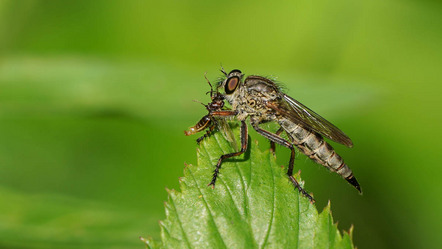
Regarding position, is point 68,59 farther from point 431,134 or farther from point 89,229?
point 431,134

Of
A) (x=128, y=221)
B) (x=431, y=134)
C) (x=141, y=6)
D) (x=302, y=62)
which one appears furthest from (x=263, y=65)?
(x=128, y=221)

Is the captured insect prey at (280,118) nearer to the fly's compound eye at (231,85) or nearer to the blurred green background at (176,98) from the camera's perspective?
the fly's compound eye at (231,85)

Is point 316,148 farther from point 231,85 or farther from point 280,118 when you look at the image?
point 231,85

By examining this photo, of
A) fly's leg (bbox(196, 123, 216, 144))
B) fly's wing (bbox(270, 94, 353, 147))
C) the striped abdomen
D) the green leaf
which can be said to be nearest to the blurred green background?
the striped abdomen

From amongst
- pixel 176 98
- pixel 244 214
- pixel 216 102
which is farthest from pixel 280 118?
pixel 244 214

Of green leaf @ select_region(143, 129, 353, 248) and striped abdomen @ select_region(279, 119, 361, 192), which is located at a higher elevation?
striped abdomen @ select_region(279, 119, 361, 192)

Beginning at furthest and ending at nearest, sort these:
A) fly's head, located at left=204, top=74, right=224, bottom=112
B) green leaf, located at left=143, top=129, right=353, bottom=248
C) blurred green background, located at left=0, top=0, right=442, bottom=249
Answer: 1. blurred green background, located at left=0, top=0, right=442, bottom=249
2. fly's head, located at left=204, top=74, right=224, bottom=112
3. green leaf, located at left=143, top=129, right=353, bottom=248

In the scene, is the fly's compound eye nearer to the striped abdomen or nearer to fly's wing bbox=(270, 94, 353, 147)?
fly's wing bbox=(270, 94, 353, 147)
